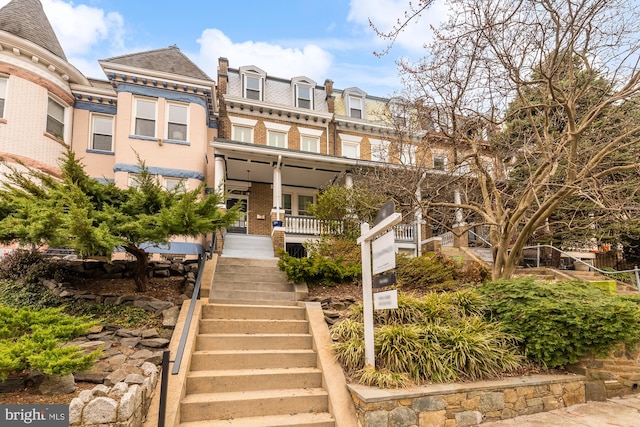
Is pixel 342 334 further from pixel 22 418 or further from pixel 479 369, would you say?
pixel 22 418

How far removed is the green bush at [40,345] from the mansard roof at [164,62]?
10242 mm

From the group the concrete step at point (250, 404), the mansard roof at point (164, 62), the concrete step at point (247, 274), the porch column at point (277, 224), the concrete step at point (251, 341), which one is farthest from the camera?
the mansard roof at point (164, 62)

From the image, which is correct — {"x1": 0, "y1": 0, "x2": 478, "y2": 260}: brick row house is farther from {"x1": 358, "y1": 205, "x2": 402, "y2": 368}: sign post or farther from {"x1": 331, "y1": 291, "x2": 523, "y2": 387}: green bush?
{"x1": 358, "y1": 205, "x2": 402, "y2": 368}: sign post

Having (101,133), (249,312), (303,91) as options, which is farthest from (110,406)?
(303,91)

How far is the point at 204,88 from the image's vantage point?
12531 millimetres

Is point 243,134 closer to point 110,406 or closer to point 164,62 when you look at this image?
point 164,62

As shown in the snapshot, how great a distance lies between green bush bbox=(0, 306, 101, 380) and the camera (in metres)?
3.26

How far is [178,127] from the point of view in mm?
12352

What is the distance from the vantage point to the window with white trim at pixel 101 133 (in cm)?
1232

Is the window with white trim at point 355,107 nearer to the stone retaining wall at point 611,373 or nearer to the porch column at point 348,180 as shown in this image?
the porch column at point 348,180

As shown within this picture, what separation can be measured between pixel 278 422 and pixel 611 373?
4.68m

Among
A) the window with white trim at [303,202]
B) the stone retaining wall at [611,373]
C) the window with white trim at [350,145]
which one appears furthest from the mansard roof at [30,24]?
the stone retaining wall at [611,373]

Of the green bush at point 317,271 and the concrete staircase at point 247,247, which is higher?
the concrete staircase at point 247,247

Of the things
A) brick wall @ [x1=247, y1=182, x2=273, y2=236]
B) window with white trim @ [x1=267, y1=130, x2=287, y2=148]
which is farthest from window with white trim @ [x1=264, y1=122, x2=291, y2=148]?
brick wall @ [x1=247, y1=182, x2=273, y2=236]
